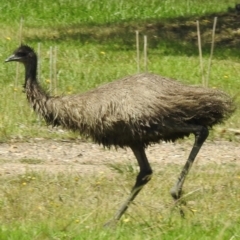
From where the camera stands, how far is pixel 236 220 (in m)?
7.21

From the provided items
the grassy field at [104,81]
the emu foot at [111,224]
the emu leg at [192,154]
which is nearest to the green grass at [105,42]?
the grassy field at [104,81]

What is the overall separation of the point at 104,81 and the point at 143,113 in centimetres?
709

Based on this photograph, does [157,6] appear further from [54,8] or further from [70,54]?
[70,54]

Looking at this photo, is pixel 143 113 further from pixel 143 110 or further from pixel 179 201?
pixel 179 201

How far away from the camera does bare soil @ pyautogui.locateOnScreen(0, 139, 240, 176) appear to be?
10539 millimetres

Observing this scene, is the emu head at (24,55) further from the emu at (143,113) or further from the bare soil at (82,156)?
the bare soil at (82,156)

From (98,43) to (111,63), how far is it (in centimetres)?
204

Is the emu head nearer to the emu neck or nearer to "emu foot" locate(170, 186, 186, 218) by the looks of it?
the emu neck

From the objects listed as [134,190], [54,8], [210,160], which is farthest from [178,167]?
[54,8]

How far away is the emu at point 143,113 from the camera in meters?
8.16

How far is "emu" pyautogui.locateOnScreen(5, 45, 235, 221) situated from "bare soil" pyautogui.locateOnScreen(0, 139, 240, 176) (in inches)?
72.5

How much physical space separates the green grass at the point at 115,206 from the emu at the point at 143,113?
0.33 m

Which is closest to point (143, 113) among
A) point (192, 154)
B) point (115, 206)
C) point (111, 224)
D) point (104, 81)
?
point (192, 154)

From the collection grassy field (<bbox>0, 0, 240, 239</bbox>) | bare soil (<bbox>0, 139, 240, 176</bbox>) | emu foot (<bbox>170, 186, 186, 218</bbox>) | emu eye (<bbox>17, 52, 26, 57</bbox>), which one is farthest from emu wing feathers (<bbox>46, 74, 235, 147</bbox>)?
bare soil (<bbox>0, 139, 240, 176</bbox>)
